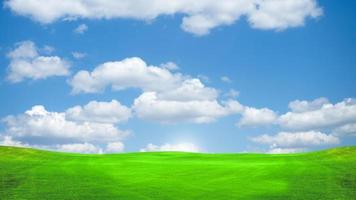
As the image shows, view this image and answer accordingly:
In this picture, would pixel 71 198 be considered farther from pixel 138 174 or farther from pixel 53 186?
pixel 138 174

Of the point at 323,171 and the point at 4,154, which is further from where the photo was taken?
the point at 4,154

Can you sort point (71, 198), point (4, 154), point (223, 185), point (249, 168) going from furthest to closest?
point (4, 154) → point (249, 168) → point (223, 185) → point (71, 198)

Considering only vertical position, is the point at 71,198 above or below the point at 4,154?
below

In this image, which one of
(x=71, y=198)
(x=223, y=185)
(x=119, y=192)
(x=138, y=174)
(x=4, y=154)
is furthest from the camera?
(x=4, y=154)

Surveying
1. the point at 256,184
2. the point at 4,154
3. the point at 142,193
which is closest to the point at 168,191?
the point at 142,193

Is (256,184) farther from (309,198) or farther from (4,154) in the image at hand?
(4,154)

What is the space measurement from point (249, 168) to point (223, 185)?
758cm

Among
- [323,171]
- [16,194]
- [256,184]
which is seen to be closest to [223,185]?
[256,184]

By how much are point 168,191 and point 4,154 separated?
2430cm

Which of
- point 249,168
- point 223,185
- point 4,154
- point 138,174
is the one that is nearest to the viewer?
point 223,185

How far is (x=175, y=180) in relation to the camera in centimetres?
3684

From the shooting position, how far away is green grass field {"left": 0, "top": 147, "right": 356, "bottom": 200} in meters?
32.3

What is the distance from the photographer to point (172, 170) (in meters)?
41.3

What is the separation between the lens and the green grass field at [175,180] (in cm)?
3228
